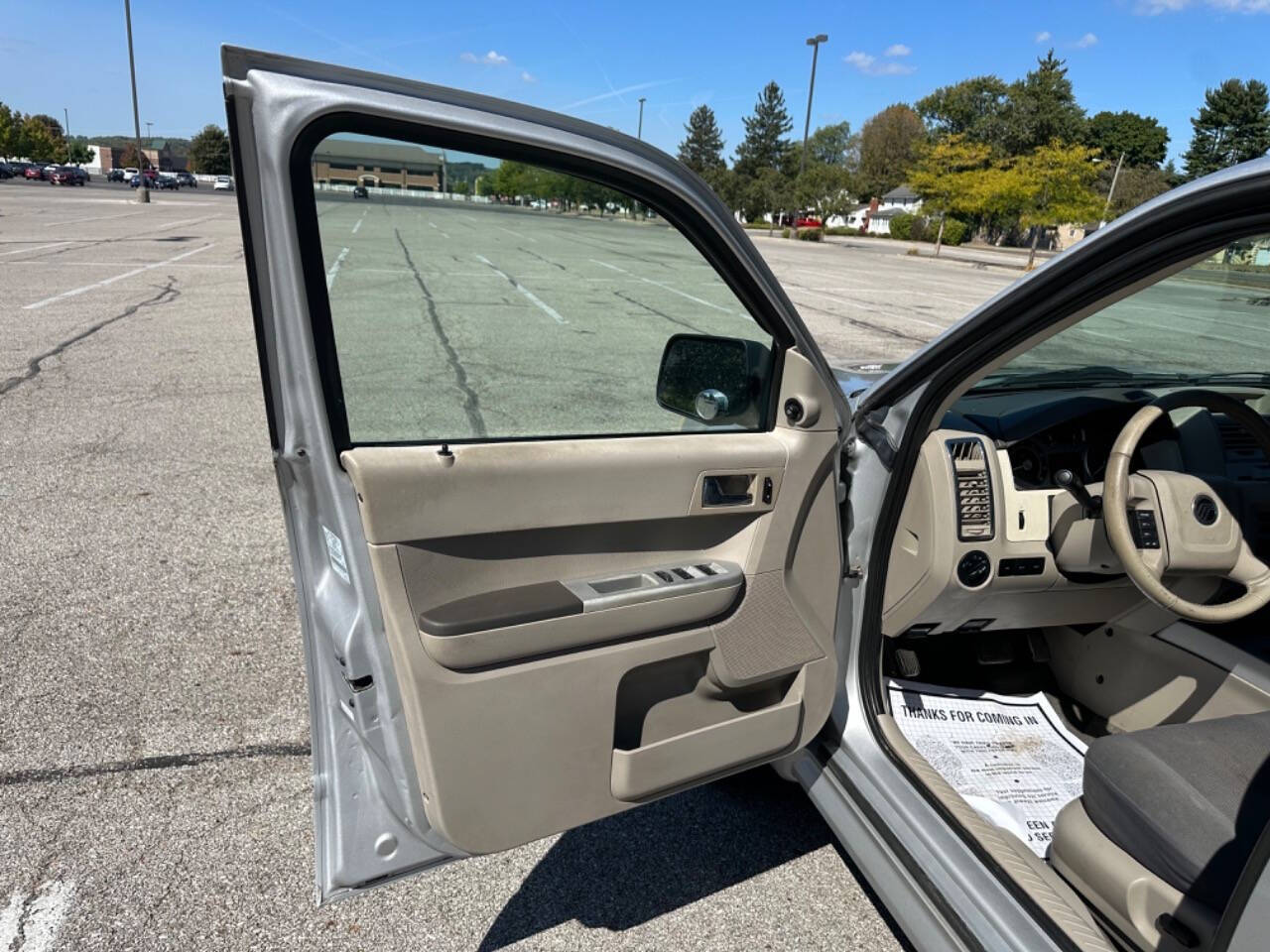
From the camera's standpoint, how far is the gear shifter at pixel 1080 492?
248 cm

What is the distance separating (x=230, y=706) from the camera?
2.95 m

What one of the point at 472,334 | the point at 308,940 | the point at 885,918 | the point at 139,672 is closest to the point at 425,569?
the point at 472,334

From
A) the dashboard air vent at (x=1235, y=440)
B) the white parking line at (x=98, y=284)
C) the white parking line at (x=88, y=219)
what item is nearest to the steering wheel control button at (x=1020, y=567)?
the dashboard air vent at (x=1235, y=440)

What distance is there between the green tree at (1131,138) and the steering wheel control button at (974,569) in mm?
88501

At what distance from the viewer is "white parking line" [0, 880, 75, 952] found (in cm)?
197

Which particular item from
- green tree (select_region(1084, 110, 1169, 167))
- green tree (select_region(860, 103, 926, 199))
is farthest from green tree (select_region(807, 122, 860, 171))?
green tree (select_region(1084, 110, 1169, 167))

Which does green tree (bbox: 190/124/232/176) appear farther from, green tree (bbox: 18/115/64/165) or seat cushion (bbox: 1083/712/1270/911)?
seat cushion (bbox: 1083/712/1270/911)

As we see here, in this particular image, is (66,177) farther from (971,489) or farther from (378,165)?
(971,489)

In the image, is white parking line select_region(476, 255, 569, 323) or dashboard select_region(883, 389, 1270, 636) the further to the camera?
dashboard select_region(883, 389, 1270, 636)

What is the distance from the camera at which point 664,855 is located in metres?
2.39

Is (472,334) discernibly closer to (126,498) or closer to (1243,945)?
(1243,945)

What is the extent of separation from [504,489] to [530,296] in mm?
961

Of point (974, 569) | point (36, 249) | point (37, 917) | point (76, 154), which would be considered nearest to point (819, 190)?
point (36, 249)

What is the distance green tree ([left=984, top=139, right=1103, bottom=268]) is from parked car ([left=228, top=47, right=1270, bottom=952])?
34077 millimetres
